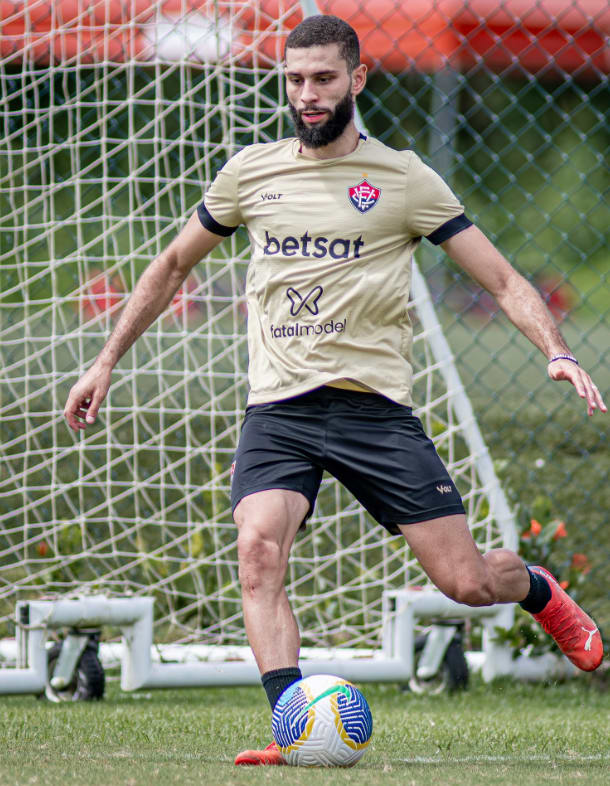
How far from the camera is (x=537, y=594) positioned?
13.2 feet

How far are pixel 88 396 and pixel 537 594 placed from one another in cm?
148

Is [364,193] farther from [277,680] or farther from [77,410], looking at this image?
[277,680]

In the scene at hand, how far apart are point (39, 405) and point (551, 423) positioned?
305 cm

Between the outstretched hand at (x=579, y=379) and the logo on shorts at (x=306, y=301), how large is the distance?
663mm

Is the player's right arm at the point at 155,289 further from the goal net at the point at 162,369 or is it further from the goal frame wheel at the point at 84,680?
the goal frame wheel at the point at 84,680

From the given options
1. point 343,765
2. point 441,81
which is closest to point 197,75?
point 343,765

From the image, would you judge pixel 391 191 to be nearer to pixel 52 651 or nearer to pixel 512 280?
pixel 512 280

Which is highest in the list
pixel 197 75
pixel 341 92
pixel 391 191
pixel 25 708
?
pixel 197 75

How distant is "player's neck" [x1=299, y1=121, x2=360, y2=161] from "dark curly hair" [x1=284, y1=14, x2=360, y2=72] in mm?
177

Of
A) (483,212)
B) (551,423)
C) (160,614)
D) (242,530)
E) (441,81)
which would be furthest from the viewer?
(483,212)

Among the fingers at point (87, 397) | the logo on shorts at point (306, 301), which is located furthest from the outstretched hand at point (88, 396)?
the logo on shorts at point (306, 301)

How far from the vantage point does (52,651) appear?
5.15 metres

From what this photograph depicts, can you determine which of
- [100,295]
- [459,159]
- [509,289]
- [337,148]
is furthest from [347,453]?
[459,159]

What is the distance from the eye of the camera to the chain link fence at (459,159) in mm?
5613
